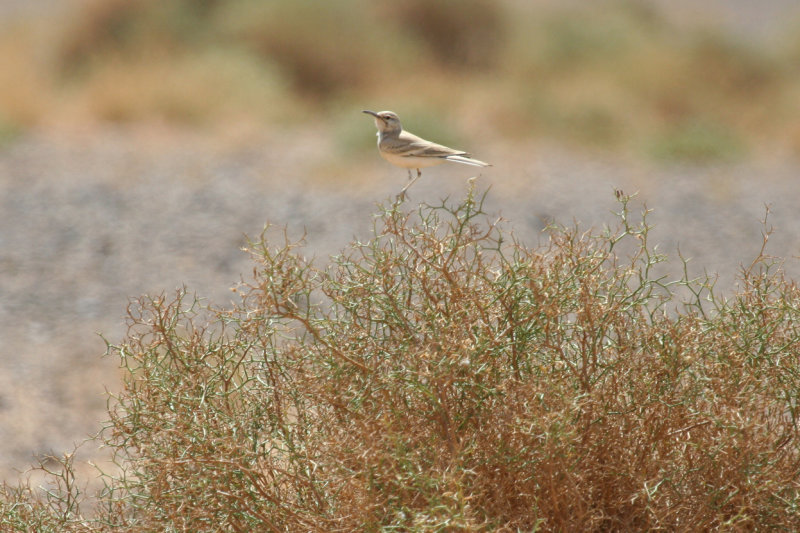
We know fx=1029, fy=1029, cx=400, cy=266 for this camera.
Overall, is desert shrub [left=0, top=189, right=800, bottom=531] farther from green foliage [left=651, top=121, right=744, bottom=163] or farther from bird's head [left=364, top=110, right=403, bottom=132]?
green foliage [left=651, top=121, right=744, bottom=163]

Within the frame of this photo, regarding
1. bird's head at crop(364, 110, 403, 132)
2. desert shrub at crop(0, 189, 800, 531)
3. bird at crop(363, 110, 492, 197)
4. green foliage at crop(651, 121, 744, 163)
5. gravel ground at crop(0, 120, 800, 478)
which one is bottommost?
desert shrub at crop(0, 189, 800, 531)

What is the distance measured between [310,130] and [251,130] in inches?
39.9

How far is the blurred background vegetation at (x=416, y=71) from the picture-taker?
1184cm

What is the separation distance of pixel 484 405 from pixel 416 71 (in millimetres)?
13807

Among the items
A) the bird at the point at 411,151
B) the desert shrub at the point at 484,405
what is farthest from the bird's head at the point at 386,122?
the desert shrub at the point at 484,405

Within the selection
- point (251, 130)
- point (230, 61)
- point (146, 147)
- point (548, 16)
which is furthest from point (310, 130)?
point (548, 16)

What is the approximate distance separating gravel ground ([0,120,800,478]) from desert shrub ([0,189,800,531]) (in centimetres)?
258

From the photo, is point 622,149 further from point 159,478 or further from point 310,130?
point 159,478

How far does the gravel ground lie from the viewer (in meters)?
5.80

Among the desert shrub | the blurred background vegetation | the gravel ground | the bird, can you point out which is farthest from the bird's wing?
the blurred background vegetation

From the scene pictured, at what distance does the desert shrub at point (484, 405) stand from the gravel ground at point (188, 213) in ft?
8.45

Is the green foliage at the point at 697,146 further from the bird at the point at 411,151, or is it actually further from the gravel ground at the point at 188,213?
the bird at the point at 411,151

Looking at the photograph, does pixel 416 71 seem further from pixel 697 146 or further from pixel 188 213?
pixel 188 213

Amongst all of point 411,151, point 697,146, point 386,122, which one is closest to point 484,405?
point 411,151
